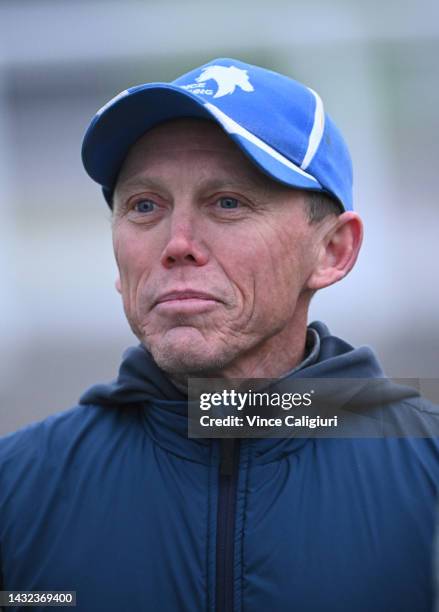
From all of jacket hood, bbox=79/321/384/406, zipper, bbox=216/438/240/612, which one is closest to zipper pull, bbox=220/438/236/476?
zipper, bbox=216/438/240/612

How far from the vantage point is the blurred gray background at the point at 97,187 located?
9.10ft

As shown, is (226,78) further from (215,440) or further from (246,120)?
(215,440)

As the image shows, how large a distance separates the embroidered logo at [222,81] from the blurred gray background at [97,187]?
1.58m

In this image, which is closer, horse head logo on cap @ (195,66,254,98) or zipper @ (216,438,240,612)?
zipper @ (216,438,240,612)

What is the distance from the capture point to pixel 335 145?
1258 mm

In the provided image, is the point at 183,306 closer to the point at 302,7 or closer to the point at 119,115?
the point at 119,115

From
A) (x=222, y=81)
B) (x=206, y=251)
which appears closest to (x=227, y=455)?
(x=206, y=251)

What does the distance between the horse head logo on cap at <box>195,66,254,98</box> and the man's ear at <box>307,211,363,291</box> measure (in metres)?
0.25

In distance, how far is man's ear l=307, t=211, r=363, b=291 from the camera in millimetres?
1247

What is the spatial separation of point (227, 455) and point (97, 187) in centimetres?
213

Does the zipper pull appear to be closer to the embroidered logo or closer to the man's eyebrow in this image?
the man's eyebrow

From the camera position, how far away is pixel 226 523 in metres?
1.05

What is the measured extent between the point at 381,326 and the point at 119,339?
35.7 inches

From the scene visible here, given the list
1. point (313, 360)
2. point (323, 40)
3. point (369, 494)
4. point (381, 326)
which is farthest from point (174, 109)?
point (323, 40)
